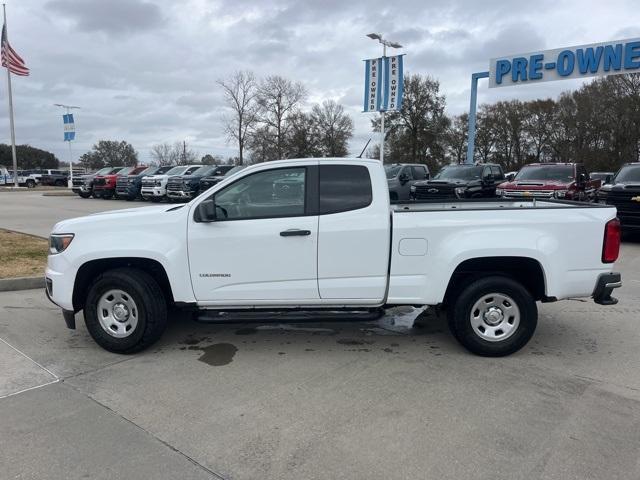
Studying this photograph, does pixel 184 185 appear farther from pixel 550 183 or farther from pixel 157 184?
pixel 550 183

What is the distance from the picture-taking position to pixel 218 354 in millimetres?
4887

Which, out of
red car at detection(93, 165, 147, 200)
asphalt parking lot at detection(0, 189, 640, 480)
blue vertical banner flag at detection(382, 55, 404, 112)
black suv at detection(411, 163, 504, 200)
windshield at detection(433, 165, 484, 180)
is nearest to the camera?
asphalt parking lot at detection(0, 189, 640, 480)

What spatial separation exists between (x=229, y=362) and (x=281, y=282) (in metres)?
0.88

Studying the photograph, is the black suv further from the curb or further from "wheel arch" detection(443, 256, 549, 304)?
the curb

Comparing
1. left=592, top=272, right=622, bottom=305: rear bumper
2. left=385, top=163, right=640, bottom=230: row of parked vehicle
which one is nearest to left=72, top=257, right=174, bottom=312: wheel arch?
left=592, top=272, right=622, bottom=305: rear bumper

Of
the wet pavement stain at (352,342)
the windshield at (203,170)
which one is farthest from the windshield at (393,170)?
the wet pavement stain at (352,342)

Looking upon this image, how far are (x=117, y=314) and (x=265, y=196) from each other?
1818 mm

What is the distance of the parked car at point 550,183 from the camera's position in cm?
1458

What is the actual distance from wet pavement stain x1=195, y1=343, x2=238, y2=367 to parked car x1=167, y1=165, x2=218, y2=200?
1836 centimetres

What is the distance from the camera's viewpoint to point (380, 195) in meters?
4.72

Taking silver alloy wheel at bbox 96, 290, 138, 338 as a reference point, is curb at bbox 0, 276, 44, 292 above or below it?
below

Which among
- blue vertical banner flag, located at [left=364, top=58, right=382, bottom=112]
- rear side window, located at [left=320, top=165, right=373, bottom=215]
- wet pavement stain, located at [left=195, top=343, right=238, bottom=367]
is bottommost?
wet pavement stain, located at [left=195, top=343, right=238, bottom=367]

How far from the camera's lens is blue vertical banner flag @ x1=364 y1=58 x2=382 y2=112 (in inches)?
900

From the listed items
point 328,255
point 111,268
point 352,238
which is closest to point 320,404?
point 328,255
